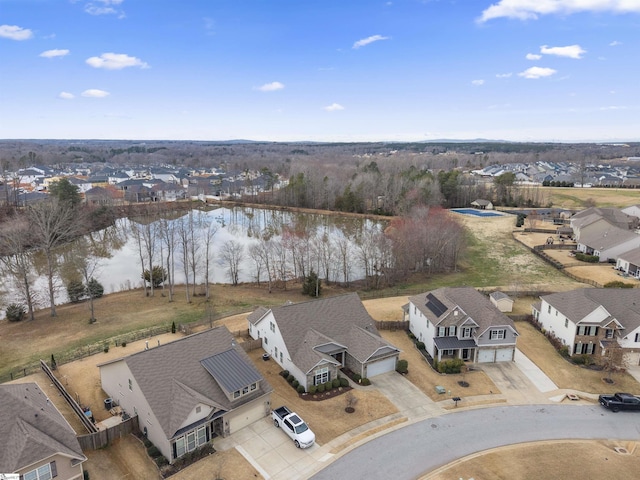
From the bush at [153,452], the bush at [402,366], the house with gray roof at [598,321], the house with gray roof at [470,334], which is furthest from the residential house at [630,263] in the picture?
the bush at [153,452]

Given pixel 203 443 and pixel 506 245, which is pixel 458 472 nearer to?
pixel 203 443

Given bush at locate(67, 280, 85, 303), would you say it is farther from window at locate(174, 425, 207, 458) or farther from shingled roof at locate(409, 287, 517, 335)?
shingled roof at locate(409, 287, 517, 335)

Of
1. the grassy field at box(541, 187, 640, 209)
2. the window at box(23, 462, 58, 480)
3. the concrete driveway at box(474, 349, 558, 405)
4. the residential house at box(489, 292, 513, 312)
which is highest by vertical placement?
the grassy field at box(541, 187, 640, 209)

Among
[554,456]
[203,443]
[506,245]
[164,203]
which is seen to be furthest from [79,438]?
[164,203]

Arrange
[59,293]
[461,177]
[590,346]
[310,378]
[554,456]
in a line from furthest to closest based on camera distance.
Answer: [461,177] → [59,293] → [590,346] → [310,378] → [554,456]

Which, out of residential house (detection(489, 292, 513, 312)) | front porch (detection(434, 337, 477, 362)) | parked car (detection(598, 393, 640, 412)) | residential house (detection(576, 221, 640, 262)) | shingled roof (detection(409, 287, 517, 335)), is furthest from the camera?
residential house (detection(576, 221, 640, 262))

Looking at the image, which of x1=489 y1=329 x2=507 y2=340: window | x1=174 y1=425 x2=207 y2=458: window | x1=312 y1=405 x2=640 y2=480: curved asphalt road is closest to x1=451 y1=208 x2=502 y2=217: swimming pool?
x1=489 y1=329 x2=507 y2=340: window
